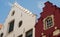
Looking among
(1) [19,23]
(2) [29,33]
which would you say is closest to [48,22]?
(2) [29,33]

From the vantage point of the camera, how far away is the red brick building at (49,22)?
21.1m

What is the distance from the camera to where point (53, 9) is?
22234mm

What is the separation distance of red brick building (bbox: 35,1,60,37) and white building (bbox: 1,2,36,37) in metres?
0.91

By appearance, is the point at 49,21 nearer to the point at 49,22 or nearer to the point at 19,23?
the point at 49,22

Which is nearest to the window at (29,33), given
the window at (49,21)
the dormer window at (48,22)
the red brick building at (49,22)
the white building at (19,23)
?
the white building at (19,23)

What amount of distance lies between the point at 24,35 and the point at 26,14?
246cm

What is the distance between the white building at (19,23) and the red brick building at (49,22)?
0.91m

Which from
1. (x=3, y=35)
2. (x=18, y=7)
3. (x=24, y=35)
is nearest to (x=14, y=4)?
(x=18, y=7)

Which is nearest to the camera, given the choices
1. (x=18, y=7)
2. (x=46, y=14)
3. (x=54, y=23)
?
(x=54, y=23)

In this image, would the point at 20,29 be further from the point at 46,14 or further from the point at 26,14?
the point at 46,14

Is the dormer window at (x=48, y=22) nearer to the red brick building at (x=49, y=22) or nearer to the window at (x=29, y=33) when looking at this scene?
the red brick building at (x=49, y=22)

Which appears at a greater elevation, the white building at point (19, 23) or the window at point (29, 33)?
the white building at point (19, 23)

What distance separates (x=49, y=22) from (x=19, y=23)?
5438 millimetres

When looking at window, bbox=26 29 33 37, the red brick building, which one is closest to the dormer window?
the red brick building
